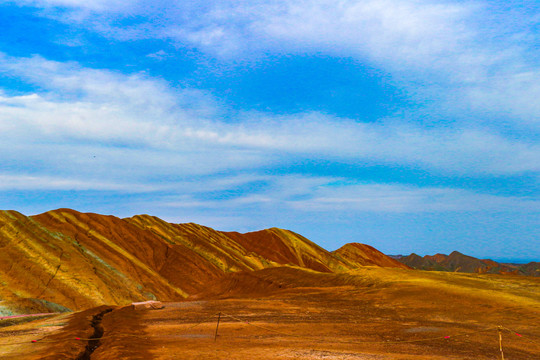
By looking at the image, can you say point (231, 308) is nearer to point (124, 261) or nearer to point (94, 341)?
point (94, 341)

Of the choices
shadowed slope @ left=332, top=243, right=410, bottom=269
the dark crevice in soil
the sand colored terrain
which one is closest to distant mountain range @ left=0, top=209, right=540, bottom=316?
the sand colored terrain

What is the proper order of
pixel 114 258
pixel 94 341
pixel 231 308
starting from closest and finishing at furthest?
pixel 94 341 → pixel 231 308 → pixel 114 258

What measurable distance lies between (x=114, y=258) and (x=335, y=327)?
53.0 metres

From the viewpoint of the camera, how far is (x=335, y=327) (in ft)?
76.9

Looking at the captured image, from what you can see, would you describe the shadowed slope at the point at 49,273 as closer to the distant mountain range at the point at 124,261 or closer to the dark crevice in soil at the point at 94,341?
the distant mountain range at the point at 124,261

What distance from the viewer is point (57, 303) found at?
45.9 metres

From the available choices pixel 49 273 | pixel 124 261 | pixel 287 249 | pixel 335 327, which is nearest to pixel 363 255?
pixel 287 249

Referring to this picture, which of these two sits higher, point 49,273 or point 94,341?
point 49,273

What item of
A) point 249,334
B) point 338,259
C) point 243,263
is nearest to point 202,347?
point 249,334

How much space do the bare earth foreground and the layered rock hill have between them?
15.3 m

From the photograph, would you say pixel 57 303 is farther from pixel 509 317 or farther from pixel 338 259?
pixel 338 259

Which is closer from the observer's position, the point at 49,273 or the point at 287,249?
the point at 49,273

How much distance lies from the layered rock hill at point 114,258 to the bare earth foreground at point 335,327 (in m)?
15.3

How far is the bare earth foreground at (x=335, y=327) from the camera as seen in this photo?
17250 mm
